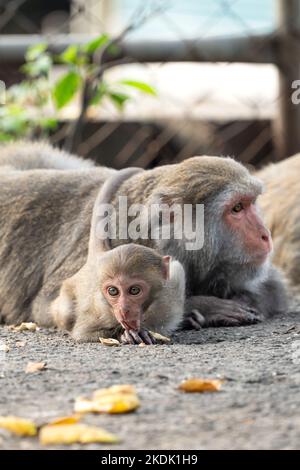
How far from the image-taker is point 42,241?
5242 millimetres

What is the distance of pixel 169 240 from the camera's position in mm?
4797

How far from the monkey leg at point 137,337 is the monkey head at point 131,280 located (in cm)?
2

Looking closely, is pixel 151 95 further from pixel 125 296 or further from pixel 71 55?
pixel 125 296

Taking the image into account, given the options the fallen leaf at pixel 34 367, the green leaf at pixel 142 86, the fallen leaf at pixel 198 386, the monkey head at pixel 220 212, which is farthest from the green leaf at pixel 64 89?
the fallen leaf at pixel 198 386

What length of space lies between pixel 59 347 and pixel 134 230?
74 centimetres

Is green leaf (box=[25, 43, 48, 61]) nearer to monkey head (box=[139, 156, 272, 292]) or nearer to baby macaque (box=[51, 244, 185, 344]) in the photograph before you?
monkey head (box=[139, 156, 272, 292])

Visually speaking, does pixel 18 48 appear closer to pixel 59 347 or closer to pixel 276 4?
pixel 276 4

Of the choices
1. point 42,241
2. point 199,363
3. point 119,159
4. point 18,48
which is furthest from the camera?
point 119,159

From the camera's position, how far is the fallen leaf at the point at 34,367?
3784 millimetres

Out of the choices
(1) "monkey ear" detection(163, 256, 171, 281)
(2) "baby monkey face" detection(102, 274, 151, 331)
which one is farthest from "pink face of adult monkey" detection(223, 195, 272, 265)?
(2) "baby monkey face" detection(102, 274, 151, 331)

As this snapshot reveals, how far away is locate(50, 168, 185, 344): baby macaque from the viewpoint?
4348 mm

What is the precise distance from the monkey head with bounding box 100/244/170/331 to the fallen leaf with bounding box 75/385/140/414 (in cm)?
105
